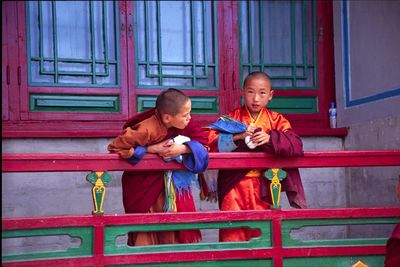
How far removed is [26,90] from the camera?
5156mm

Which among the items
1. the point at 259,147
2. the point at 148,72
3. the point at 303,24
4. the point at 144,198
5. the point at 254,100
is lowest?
the point at 144,198

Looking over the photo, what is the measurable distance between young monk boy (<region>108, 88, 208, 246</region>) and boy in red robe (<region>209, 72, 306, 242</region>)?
0.21m

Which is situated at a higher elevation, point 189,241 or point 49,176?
point 49,176

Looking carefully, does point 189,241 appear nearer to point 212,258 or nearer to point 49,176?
point 212,258

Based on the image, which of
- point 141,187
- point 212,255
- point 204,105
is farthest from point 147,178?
point 204,105

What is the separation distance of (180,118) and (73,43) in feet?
7.54

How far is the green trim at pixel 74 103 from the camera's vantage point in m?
5.19

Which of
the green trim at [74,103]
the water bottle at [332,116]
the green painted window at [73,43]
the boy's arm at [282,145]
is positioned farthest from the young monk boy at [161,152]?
the water bottle at [332,116]

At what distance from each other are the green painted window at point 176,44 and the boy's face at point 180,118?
201 cm

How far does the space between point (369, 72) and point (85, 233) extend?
10.3 feet

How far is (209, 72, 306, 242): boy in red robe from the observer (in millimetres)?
3660

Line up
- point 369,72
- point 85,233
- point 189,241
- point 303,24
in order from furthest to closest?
1. point 303,24
2. point 369,72
3. point 189,241
4. point 85,233

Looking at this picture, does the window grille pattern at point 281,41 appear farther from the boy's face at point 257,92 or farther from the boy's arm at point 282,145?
the boy's arm at point 282,145

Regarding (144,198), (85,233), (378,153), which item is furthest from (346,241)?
(85,233)
